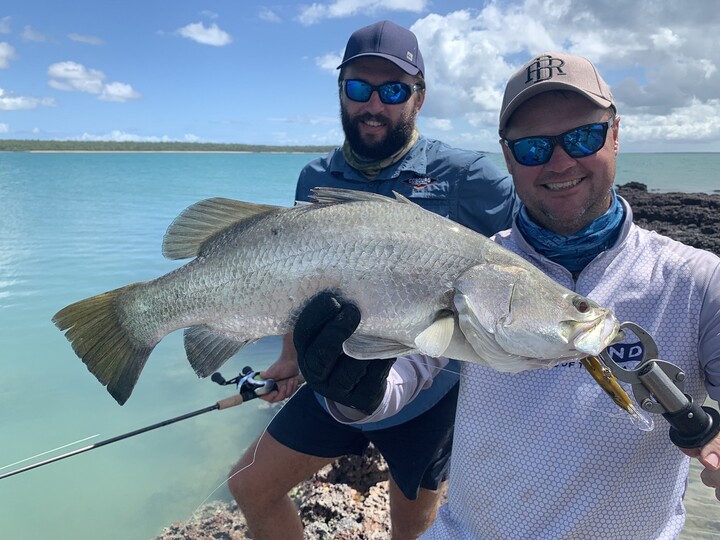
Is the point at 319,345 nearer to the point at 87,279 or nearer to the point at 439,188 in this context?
the point at 439,188

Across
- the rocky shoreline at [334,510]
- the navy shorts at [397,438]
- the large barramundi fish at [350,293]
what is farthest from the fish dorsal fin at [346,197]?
the rocky shoreline at [334,510]

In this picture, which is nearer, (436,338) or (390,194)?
(436,338)

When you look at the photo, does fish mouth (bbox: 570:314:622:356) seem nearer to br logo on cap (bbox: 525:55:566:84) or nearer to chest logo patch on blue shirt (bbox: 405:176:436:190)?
br logo on cap (bbox: 525:55:566:84)

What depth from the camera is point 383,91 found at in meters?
3.51

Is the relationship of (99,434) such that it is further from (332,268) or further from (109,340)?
(332,268)

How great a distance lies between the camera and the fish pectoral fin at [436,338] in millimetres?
1926

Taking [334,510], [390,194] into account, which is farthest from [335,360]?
[334,510]

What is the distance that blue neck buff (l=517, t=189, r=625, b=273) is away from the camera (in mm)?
2195

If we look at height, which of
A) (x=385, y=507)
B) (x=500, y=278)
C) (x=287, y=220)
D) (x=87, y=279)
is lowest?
(x=87, y=279)

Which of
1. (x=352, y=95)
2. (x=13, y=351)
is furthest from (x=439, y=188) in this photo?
(x=13, y=351)

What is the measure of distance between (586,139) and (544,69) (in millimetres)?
369

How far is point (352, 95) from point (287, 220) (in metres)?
1.69

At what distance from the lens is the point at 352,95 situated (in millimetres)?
3553

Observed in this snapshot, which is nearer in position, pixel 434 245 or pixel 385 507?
pixel 434 245
